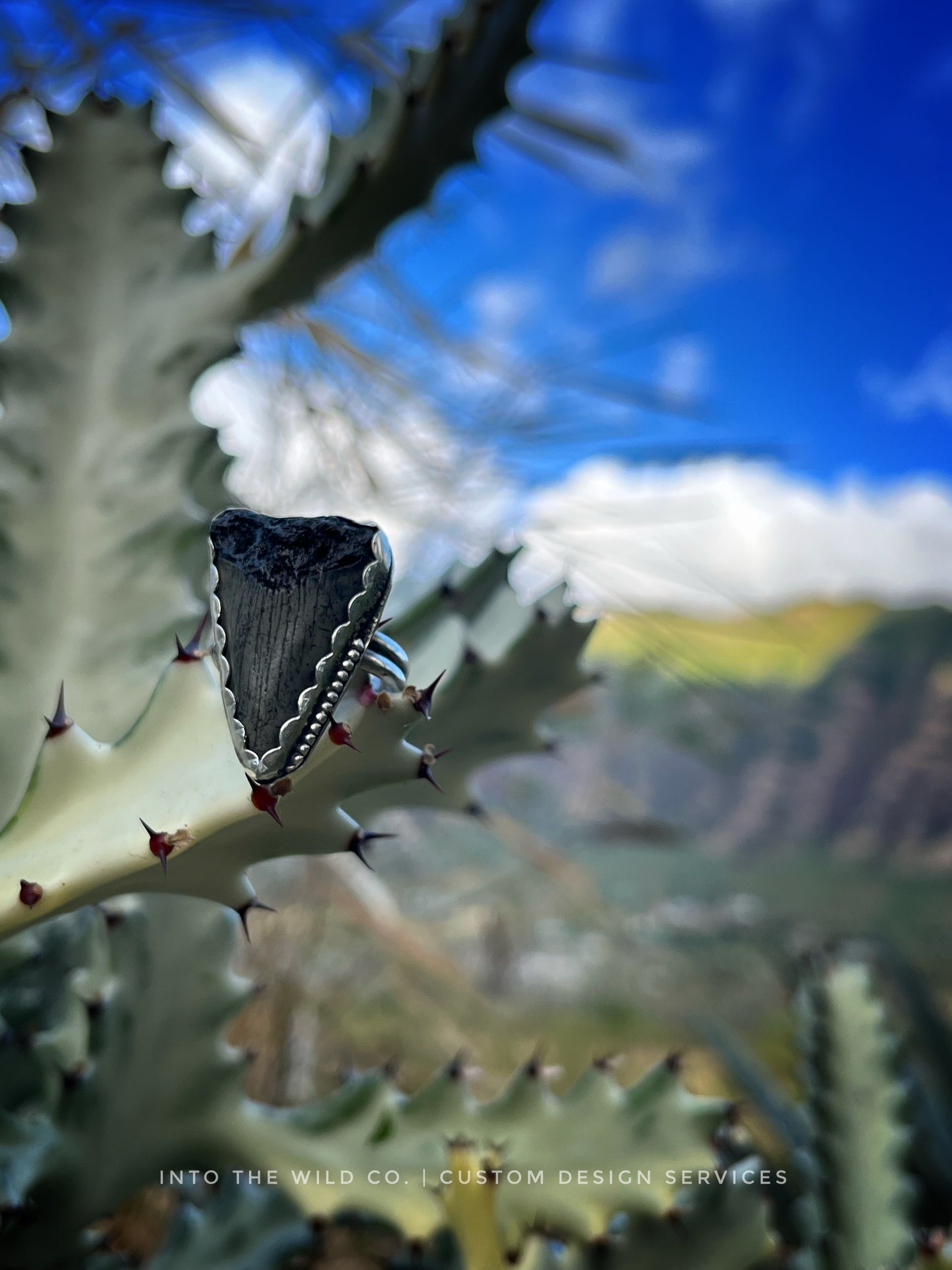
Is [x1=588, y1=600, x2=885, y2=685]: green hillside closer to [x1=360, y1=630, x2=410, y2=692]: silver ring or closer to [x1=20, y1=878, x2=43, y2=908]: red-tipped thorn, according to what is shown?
[x1=360, y1=630, x2=410, y2=692]: silver ring

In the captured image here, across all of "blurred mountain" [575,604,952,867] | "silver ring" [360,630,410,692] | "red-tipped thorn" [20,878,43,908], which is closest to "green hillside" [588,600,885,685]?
"silver ring" [360,630,410,692]

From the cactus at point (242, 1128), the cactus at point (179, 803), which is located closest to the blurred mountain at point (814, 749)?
the cactus at point (242, 1128)

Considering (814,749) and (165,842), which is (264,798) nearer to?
(165,842)

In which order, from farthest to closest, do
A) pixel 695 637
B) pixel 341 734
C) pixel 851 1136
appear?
pixel 695 637
pixel 851 1136
pixel 341 734

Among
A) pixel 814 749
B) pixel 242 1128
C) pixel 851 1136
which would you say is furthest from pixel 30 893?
pixel 814 749

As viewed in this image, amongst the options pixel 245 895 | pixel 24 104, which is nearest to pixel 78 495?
pixel 245 895

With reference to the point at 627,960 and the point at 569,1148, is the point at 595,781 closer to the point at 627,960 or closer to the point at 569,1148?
the point at 627,960
